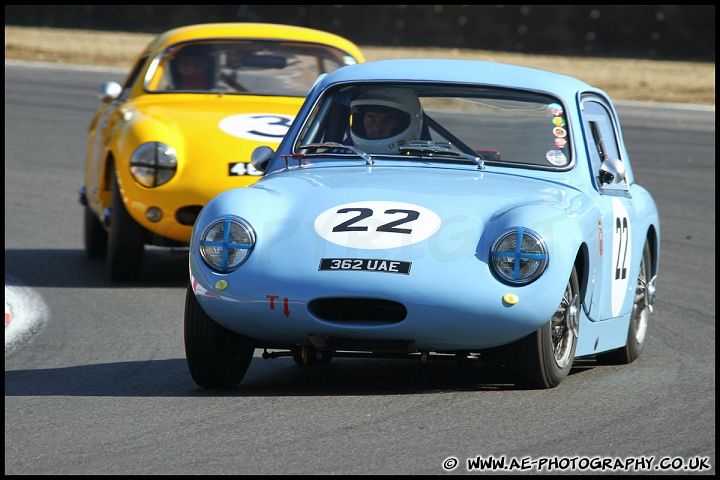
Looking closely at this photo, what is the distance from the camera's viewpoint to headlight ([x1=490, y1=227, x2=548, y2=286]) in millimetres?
5000

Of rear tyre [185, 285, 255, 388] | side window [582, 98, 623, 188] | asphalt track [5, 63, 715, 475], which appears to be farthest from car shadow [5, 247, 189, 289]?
rear tyre [185, 285, 255, 388]

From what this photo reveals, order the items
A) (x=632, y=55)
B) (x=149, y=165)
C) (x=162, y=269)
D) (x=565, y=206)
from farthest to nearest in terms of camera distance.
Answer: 1. (x=632, y=55)
2. (x=162, y=269)
3. (x=149, y=165)
4. (x=565, y=206)

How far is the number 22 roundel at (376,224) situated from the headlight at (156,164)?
3571 millimetres

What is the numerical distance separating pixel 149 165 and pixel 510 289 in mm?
4221

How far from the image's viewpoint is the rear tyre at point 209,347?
17.3 feet

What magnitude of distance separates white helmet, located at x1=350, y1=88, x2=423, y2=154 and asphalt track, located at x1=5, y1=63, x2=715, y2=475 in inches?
41.7

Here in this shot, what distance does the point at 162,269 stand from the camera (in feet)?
31.7

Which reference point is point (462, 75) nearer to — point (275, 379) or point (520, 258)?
point (520, 258)

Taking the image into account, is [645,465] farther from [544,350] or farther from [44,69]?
[44,69]

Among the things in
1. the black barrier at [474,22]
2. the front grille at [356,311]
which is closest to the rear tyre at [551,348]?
the front grille at [356,311]

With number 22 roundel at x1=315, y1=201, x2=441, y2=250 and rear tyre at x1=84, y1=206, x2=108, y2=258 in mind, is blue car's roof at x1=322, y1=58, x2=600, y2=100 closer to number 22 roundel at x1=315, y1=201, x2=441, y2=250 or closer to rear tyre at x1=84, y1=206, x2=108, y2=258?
number 22 roundel at x1=315, y1=201, x2=441, y2=250

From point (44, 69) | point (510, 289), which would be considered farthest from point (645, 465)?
point (44, 69)

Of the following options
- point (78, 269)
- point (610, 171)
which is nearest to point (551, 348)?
point (610, 171)

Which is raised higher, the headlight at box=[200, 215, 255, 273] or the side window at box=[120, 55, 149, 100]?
the side window at box=[120, 55, 149, 100]
